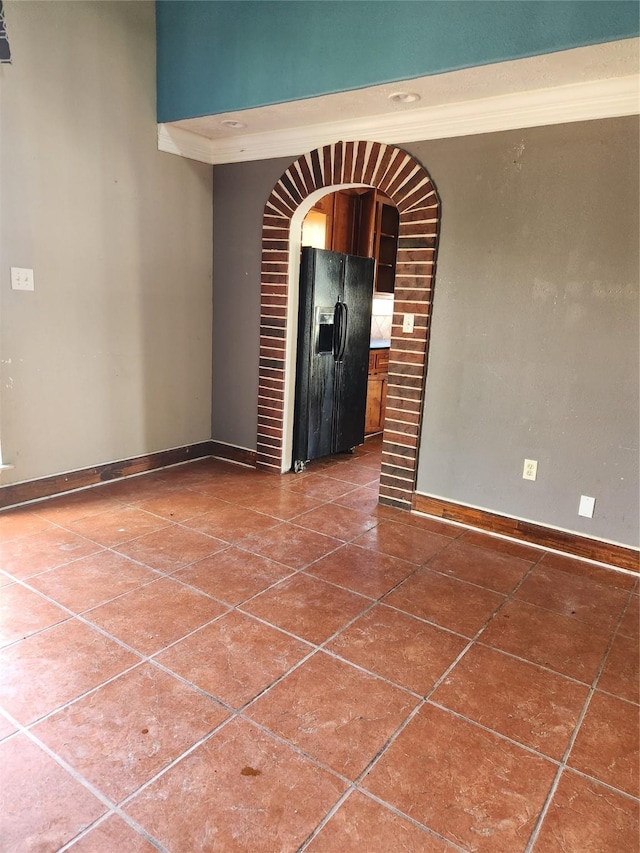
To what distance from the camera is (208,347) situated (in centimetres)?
430

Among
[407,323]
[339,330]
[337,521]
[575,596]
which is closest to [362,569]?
[337,521]

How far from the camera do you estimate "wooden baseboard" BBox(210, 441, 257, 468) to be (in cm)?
424

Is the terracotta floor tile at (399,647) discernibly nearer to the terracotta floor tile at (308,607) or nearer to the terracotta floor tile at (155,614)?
the terracotta floor tile at (308,607)

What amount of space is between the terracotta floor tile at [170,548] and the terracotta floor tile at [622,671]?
1.74m

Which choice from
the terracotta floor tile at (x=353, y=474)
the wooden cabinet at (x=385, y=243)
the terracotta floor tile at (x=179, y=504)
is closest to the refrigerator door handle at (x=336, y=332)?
the terracotta floor tile at (x=353, y=474)

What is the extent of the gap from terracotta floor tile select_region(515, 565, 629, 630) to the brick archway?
38.6 inches

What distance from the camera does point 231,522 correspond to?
3203 mm

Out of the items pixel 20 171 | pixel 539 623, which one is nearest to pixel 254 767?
pixel 539 623

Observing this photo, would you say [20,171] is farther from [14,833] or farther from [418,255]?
[14,833]

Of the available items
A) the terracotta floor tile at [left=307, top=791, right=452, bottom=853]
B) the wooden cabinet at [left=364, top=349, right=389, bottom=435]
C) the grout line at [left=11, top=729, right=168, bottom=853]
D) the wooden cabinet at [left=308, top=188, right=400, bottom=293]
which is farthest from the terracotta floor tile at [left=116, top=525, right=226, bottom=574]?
the wooden cabinet at [left=308, top=188, right=400, bottom=293]

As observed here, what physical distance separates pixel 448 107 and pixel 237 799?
3115 mm

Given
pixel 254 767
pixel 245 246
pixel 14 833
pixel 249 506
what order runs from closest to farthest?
pixel 14 833 < pixel 254 767 < pixel 249 506 < pixel 245 246

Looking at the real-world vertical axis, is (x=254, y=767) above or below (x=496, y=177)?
below

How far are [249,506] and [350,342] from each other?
155 centimetres
